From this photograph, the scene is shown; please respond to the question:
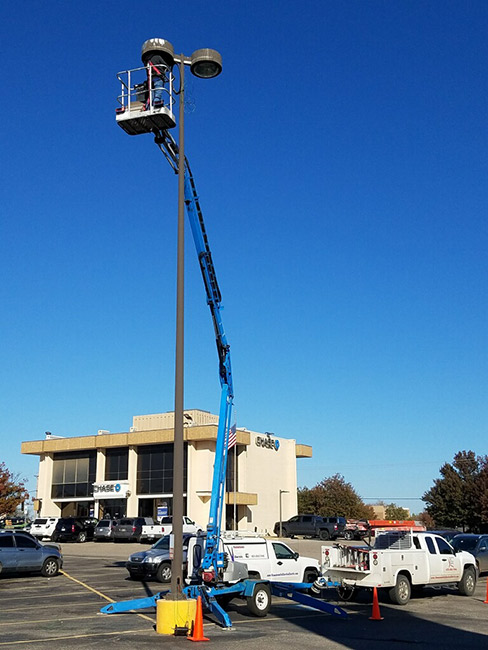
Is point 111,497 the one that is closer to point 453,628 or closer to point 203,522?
point 203,522

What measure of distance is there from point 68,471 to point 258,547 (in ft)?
166

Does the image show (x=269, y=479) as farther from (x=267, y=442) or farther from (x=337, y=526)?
(x=337, y=526)

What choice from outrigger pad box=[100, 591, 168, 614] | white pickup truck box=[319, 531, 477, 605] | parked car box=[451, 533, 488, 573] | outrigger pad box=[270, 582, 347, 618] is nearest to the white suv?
parked car box=[451, 533, 488, 573]

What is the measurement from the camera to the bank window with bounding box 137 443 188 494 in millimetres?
58375

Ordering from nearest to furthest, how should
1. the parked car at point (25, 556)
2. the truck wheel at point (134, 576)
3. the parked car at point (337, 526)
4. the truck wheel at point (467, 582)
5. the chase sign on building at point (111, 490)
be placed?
the truck wheel at point (467, 582) < the truck wheel at point (134, 576) < the parked car at point (25, 556) < the parked car at point (337, 526) < the chase sign on building at point (111, 490)

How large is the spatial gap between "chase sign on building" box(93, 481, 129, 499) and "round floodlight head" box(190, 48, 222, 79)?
49.7m

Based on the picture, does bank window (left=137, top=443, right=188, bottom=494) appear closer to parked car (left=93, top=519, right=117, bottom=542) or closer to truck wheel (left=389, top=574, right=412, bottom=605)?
parked car (left=93, top=519, right=117, bottom=542)

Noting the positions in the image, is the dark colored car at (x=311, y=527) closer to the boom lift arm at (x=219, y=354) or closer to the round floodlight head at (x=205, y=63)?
the boom lift arm at (x=219, y=354)

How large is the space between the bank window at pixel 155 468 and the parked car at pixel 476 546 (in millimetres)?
34399

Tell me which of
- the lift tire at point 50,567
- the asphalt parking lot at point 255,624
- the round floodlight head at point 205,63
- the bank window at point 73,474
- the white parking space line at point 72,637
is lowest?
the asphalt parking lot at point 255,624

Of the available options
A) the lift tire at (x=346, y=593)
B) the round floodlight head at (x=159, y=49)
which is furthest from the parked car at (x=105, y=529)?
the round floodlight head at (x=159, y=49)

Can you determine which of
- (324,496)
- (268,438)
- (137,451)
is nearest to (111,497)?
(137,451)

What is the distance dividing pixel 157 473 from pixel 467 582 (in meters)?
41.3

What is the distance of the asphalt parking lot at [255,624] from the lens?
12328 mm
